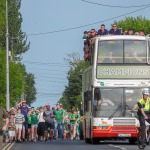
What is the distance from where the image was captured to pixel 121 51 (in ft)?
130

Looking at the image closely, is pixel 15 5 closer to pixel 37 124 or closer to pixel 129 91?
pixel 37 124

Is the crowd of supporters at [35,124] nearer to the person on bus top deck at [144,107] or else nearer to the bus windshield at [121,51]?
the bus windshield at [121,51]

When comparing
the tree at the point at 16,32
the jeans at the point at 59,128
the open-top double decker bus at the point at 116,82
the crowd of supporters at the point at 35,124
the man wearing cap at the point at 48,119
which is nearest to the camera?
the open-top double decker bus at the point at 116,82

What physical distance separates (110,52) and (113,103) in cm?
190

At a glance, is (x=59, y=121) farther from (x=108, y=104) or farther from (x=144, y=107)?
(x=144, y=107)

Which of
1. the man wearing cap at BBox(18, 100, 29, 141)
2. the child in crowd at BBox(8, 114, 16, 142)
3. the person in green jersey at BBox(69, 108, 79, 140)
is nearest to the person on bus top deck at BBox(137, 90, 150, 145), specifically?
the child in crowd at BBox(8, 114, 16, 142)

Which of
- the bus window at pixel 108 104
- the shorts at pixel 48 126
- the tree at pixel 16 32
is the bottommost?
the shorts at pixel 48 126

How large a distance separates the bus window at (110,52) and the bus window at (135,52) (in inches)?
9.4

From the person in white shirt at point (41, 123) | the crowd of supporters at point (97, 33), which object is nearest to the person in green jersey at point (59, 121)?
the person in white shirt at point (41, 123)

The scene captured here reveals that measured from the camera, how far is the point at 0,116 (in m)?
29.4

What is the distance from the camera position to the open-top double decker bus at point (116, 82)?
3931 cm

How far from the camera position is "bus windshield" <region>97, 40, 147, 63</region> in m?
39.4

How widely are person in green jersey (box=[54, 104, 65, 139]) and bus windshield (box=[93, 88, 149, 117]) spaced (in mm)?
9750

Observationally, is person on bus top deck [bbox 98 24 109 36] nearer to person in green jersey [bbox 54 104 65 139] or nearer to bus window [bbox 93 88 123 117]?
bus window [bbox 93 88 123 117]
